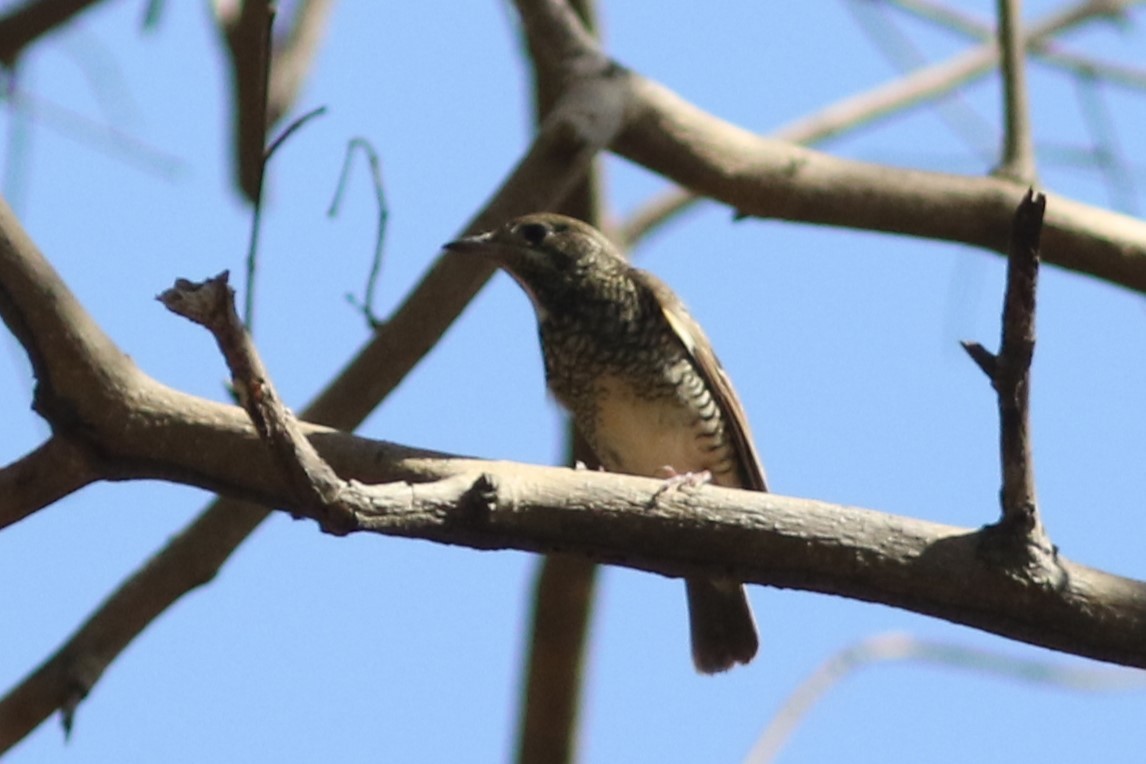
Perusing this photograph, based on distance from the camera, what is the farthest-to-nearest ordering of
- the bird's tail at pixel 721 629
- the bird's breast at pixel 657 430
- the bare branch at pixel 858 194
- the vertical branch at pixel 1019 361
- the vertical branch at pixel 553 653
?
the vertical branch at pixel 553 653 → the bird's breast at pixel 657 430 → the bird's tail at pixel 721 629 → the bare branch at pixel 858 194 → the vertical branch at pixel 1019 361

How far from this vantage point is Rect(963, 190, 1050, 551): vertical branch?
8.44ft

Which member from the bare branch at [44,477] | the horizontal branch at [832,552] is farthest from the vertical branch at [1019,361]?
the bare branch at [44,477]

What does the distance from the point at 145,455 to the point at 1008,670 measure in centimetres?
330

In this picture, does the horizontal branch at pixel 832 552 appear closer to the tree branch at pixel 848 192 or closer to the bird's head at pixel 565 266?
the tree branch at pixel 848 192

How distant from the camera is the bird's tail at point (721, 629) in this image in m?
4.84

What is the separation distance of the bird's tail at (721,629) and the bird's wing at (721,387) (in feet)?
1.28

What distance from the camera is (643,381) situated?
16.4 feet

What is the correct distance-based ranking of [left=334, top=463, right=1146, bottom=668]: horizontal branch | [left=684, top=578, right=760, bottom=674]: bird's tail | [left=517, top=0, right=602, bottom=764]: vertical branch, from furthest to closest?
[left=517, top=0, right=602, bottom=764]: vertical branch
[left=684, top=578, right=760, bottom=674]: bird's tail
[left=334, top=463, right=1146, bottom=668]: horizontal branch

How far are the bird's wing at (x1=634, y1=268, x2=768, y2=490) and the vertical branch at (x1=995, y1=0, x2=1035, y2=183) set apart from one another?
1.05 m

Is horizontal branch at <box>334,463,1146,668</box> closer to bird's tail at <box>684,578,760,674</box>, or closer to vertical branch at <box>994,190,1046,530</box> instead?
vertical branch at <box>994,190,1046,530</box>

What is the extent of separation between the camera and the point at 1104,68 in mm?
6141

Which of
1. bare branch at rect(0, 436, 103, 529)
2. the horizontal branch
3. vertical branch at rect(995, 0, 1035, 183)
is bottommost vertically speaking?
bare branch at rect(0, 436, 103, 529)

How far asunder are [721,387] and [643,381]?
0.25 meters

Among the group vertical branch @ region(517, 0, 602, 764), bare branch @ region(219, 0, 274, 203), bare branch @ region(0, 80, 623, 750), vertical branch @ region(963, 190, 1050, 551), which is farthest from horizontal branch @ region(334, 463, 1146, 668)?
vertical branch @ region(517, 0, 602, 764)
